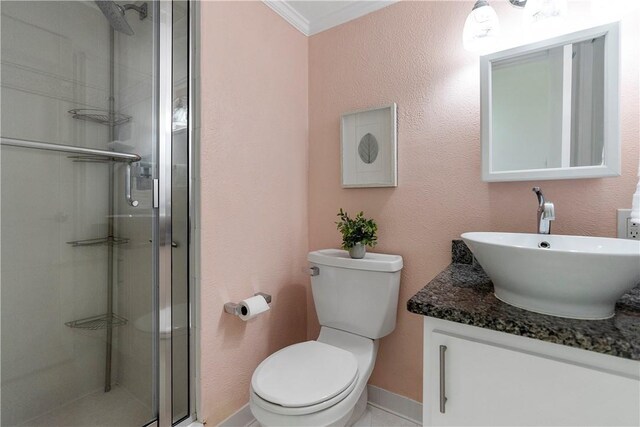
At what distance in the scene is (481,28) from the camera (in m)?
1.16

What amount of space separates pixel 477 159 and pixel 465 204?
196 mm

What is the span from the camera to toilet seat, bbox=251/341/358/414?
99cm

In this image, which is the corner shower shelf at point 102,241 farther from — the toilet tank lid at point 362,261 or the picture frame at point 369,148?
the picture frame at point 369,148

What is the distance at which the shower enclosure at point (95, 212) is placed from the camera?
3.25ft

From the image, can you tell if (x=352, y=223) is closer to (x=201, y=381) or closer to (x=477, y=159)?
(x=477, y=159)

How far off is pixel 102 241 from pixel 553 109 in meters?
1.78

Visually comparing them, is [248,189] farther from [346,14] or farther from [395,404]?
[395,404]

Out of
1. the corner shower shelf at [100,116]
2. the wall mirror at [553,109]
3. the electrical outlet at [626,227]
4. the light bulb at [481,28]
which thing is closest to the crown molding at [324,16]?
the light bulb at [481,28]

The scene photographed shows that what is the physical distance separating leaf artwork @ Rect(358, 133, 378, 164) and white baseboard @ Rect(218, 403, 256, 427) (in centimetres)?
134

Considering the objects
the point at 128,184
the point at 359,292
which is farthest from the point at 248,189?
the point at 359,292

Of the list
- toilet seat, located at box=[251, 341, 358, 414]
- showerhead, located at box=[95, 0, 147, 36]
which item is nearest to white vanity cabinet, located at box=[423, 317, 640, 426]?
toilet seat, located at box=[251, 341, 358, 414]

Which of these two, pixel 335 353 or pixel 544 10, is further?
pixel 335 353

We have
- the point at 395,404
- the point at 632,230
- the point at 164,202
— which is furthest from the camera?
the point at 395,404

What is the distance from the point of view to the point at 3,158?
949mm
